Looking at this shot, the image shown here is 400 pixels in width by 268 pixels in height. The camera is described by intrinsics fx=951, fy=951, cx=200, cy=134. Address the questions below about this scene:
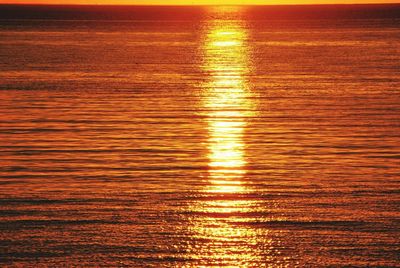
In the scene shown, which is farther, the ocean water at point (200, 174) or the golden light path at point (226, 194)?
the ocean water at point (200, 174)

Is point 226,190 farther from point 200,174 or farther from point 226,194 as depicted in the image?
point 200,174

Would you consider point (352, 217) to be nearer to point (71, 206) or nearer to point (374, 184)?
point (374, 184)

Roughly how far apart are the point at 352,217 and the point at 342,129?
811 cm

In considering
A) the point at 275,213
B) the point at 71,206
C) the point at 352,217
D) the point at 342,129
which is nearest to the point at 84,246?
the point at 71,206

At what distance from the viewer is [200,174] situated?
16.9 metres

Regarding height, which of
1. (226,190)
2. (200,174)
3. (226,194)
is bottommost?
(226,194)

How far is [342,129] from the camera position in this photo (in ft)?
71.4

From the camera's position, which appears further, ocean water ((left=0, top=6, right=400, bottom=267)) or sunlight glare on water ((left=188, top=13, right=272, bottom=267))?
ocean water ((left=0, top=6, right=400, bottom=267))

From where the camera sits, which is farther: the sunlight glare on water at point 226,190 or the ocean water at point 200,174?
the ocean water at point 200,174

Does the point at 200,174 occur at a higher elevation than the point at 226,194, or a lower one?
higher

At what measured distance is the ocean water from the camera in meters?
12.4

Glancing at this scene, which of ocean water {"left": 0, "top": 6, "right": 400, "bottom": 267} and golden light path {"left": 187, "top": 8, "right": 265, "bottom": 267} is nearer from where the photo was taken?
golden light path {"left": 187, "top": 8, "right": 265, "bottom": 267}

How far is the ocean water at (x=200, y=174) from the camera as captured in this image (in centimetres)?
1240

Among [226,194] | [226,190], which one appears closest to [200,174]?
[226,190]
